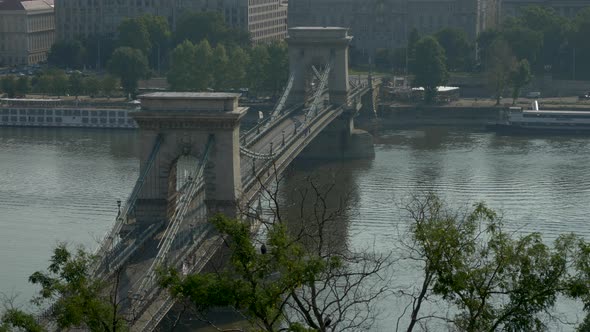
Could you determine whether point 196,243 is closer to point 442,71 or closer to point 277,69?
point 277,69

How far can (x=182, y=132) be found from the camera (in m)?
26.9

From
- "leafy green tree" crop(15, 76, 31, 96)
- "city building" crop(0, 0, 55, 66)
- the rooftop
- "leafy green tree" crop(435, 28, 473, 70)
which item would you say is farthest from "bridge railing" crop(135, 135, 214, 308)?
"city building" crop(0, 0, 55, 66)

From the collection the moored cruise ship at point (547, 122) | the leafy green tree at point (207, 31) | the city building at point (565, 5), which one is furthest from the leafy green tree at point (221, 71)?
the city building at point (565, 5)

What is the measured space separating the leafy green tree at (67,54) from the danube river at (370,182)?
50.0 ft

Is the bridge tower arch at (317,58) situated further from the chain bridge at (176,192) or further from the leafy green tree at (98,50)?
the leafy green tree at (98,50)

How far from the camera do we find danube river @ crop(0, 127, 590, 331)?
30.2 m

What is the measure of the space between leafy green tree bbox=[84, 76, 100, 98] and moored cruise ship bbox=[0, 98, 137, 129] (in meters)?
3.86

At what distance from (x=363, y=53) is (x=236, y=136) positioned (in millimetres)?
46029

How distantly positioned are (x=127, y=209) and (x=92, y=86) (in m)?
35.0

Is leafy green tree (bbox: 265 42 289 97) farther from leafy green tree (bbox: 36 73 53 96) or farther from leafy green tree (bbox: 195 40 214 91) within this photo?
leafy green tree (bbox: 36 73 53 96)

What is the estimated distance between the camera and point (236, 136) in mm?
27453

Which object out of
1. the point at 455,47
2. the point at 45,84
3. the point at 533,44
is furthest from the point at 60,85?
the point at 533,44

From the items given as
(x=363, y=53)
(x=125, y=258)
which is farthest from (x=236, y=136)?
(x=363, y=53)

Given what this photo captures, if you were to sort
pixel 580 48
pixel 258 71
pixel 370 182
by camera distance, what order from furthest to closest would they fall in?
pixel 580 48, pixel 258 71, pixel 370 182
